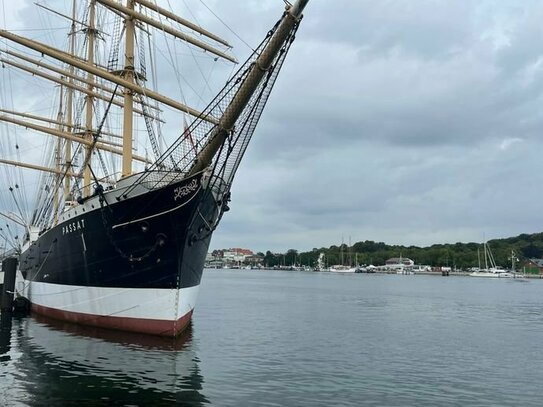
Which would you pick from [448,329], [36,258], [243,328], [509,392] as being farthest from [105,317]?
[448,329]

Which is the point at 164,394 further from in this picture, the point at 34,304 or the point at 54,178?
the point at 54,178

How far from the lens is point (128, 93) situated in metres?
26.0

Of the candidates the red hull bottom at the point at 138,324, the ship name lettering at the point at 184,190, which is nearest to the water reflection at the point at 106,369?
the red hull bottom at the point at 138,324

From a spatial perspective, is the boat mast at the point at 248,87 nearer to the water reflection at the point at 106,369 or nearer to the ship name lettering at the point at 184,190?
the ship name lettering at the point at 184,190

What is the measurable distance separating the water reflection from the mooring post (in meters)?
Answer: 9.52

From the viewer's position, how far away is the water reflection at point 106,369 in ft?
40.3

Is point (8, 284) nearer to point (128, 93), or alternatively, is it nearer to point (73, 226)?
point (73, 226)

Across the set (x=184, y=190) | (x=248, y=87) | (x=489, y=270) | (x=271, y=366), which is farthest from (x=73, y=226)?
(x=489, y=270)

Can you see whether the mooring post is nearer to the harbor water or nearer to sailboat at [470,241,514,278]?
the harbor water

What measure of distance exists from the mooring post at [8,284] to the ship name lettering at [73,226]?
28.6 feet

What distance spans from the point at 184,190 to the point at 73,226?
251 inches

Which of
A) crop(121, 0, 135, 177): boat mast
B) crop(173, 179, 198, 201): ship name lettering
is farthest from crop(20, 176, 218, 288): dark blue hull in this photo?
crop(121, 0, 135, 177): boat mast

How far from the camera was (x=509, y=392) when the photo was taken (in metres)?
14.5

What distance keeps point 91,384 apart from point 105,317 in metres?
8.31
